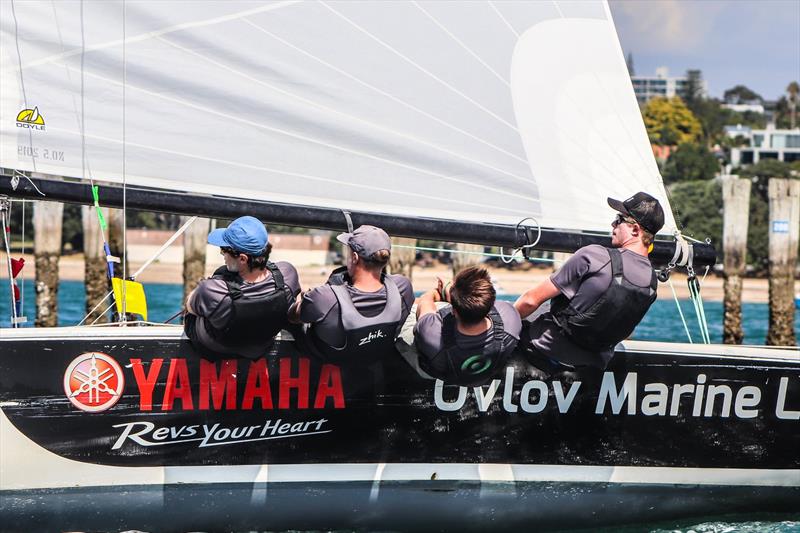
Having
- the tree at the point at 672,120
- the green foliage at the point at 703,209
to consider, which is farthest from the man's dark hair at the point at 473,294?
the tree at the point at 672,120

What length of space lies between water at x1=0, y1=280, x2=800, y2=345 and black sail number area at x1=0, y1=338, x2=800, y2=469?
10894mm

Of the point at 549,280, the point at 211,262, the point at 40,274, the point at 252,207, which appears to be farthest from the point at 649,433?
the point at 211,262

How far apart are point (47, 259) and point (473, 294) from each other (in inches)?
425

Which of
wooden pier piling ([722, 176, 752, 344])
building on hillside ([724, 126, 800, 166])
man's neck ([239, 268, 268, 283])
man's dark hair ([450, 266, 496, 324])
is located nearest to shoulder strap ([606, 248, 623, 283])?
man's dark hair ([450, 266, 496, 324])

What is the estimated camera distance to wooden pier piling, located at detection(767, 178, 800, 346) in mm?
14180

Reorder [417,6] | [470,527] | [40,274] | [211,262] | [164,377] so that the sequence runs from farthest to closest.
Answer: [211,262] < [40,274] < [417,6] < [470,527] < [164,377]

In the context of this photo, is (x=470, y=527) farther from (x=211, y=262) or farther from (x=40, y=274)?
(x=211, y=262)

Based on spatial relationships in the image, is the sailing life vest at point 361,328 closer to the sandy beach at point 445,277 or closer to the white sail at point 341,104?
the white sail at point 341,104

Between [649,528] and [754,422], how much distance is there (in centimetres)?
70

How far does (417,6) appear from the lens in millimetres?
5125

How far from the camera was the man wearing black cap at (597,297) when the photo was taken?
439 cm

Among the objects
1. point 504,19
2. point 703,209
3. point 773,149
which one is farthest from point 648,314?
point 773,149

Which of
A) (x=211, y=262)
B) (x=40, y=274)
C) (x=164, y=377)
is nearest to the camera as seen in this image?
(x=164, y=377)

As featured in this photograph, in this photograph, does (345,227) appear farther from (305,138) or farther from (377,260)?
(377,260)
